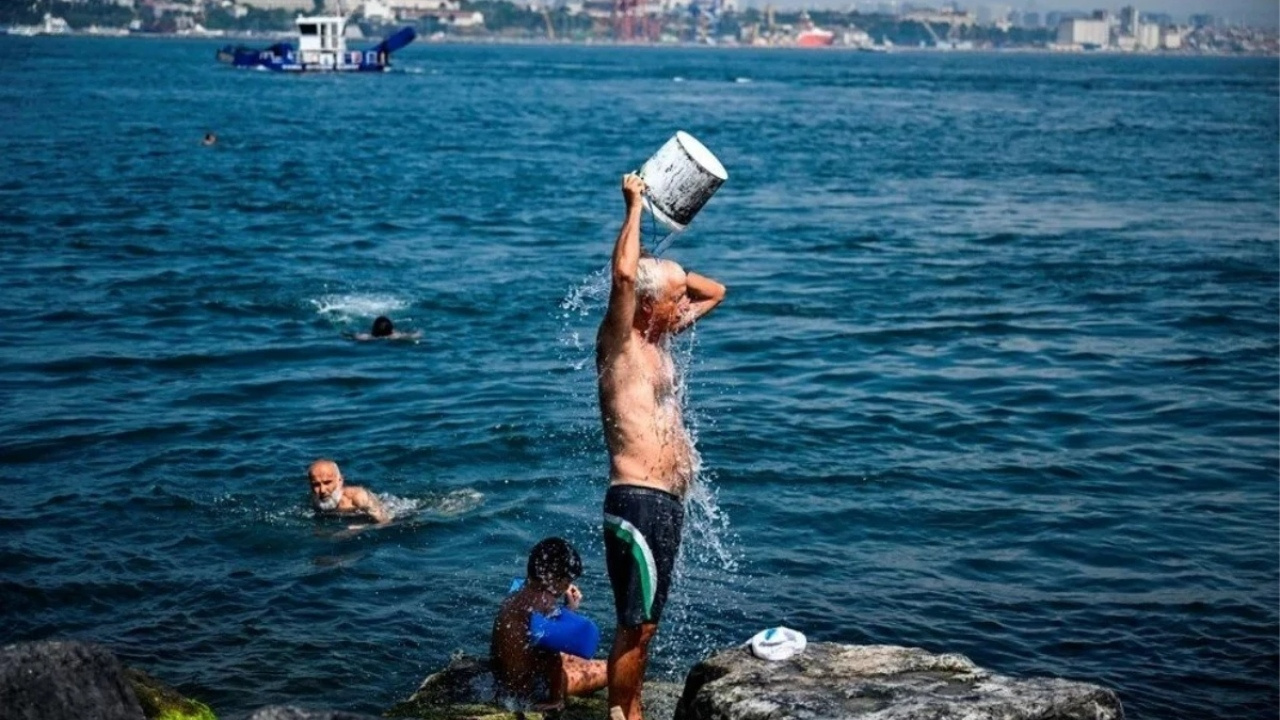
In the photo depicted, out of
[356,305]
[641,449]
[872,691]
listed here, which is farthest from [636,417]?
[356,305]

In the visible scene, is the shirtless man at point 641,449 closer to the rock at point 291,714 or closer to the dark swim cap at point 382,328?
the rock at point 291,714

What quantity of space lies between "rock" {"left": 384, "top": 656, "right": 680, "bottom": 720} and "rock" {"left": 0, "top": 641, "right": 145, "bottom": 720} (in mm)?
1941

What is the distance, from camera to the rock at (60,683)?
554 cm

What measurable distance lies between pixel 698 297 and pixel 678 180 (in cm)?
56

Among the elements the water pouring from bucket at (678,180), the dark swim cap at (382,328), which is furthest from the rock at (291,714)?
the dark swim cap at (382,328)

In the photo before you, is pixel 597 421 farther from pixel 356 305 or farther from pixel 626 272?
pixel 626 272

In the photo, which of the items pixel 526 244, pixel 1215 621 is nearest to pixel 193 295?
pixel 526 244

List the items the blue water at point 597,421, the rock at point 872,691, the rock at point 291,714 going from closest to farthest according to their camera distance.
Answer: the rock at point 291,714
the rock at point 872,691
the blue water at point 597,421

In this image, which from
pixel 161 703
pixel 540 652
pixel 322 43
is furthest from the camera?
pixel 322 43

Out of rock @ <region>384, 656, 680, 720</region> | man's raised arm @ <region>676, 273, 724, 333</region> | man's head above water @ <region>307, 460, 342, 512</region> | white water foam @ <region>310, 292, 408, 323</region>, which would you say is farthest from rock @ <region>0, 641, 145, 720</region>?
white water foam @ <region>310, 292, 408, 323</region>

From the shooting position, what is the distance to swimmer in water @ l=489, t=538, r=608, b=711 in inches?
310

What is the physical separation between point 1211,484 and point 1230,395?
153 inches

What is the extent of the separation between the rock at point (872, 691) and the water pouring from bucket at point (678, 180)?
1.97 metres

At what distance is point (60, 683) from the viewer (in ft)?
18.5
